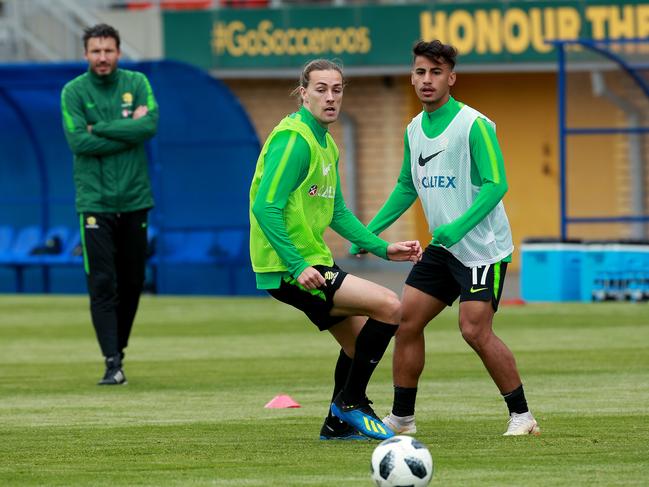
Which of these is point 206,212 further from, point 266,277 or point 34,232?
point 266,277

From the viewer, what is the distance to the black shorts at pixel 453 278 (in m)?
9.02

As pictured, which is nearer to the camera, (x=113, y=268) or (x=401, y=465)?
(x=401, y=465)

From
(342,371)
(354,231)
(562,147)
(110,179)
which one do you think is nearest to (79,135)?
(110,179)

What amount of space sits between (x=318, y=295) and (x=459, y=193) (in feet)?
3.23

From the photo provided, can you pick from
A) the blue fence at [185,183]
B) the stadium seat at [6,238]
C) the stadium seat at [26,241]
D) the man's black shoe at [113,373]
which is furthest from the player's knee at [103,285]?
the stadium seat at [6,238]

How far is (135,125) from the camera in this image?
12.6m

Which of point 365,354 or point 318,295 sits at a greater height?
point 318,295

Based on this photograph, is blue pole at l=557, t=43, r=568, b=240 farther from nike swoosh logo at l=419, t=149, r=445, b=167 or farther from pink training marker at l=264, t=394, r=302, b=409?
nike swoosh logo at l=419, t=149, r=445, b=167

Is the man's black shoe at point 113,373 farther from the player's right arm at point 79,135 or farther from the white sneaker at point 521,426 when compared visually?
the white sneaker at point 521,426

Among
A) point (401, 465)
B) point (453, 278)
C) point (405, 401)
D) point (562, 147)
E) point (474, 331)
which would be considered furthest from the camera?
Answer: point (562, 147)

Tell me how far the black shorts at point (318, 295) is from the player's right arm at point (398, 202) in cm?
65

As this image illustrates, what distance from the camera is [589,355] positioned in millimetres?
14500

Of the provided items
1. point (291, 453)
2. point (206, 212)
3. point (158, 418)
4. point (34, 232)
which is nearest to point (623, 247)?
point (206, 212)

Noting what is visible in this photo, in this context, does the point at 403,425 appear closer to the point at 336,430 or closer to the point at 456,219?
the point at 336,430
